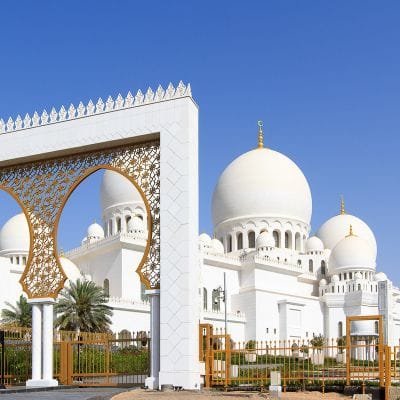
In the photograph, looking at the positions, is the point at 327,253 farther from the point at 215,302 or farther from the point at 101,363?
the point at 101,363

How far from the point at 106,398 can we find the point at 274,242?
33941 mm

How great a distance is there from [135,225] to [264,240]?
8448mm

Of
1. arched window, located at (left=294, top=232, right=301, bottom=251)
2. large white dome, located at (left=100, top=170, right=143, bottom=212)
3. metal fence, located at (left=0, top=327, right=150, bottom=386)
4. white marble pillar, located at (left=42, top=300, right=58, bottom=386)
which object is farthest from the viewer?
arched window, located at (left=294, top=232, right=301, bottom=251)

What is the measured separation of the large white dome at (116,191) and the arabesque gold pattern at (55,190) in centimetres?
2752

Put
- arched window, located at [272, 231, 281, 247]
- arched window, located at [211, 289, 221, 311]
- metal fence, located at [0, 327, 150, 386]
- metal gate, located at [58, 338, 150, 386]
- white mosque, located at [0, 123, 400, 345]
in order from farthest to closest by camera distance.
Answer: arched window, located at [272, 231, 281, 247]
arched window, located at [211, 289, 221, 311]
white mosque, located at [0, 123, 400, 345]
metal fence, located at [0, 327, 150, 386]
metal gate, located at [58, 338, 150, 386]

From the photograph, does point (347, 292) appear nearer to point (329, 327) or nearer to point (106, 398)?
point (329, 327)

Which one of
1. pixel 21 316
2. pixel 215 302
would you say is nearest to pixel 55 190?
pixel 21 316

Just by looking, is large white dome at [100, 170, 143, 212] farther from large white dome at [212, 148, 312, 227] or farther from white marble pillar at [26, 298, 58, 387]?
white marble pillar at [26, 298, 58, 387]

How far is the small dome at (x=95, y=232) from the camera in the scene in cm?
4416

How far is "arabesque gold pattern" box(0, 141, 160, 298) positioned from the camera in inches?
543

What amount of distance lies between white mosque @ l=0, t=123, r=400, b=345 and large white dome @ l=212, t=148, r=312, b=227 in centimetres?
6

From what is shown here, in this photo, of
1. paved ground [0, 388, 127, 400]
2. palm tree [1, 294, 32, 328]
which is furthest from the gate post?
palm tree [1, 294, 32, 328]

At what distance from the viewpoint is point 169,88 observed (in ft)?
45.1

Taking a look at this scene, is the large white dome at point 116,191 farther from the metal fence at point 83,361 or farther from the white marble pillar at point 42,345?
the white marble pillar at point 42,345
